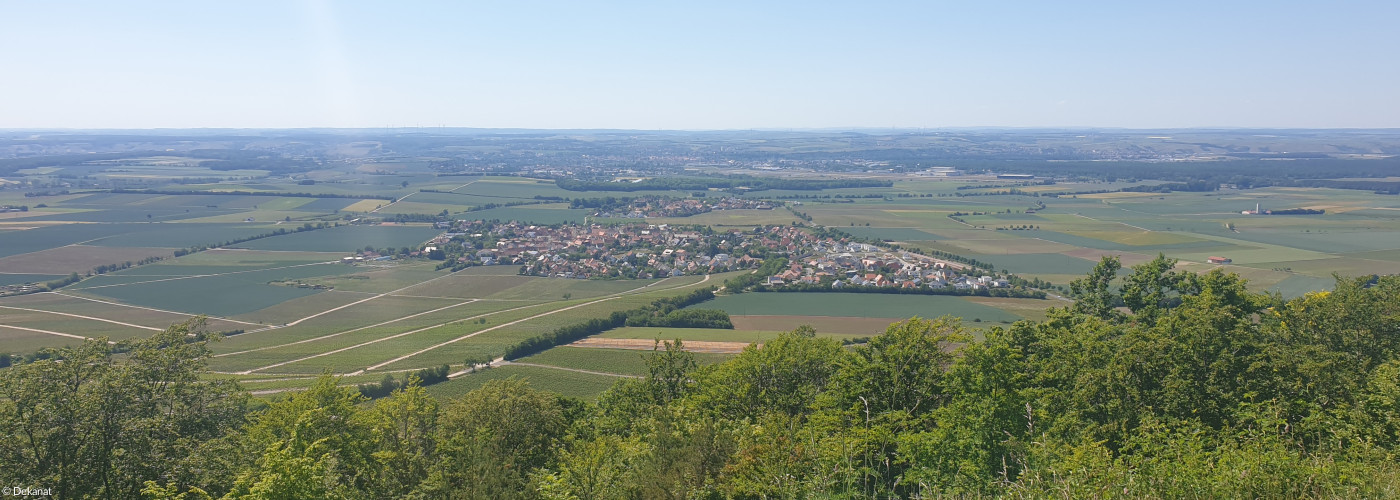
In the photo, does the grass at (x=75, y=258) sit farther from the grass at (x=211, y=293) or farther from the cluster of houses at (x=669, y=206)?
the cluster of houses at (x=669, y=206)

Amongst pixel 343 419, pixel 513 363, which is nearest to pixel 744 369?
pixel 343 419

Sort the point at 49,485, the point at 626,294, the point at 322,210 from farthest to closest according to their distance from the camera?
the point at 322,210 < the point at 626,294 < the point at 49,485

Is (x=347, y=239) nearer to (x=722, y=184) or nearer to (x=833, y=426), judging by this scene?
(x=833, y=426)

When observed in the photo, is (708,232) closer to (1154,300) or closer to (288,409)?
(1154,300)

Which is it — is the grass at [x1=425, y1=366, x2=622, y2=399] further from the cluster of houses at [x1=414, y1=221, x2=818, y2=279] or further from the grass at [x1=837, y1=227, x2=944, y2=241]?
the grass at [x1=837, y1=227, x2=944, y2=241]

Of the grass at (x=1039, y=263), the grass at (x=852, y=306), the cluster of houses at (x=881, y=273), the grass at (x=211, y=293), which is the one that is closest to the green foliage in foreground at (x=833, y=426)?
the grass at (x=852, y=306)

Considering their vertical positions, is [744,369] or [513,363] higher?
[744,369]

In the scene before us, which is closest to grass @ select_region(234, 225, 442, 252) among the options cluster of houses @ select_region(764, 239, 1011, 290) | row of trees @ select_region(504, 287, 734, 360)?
row of trees @ select_region(504, 287, 734, 360)
